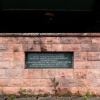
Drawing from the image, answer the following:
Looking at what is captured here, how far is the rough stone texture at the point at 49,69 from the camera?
20.0ft

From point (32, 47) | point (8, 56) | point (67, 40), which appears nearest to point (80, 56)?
point (67, 40)

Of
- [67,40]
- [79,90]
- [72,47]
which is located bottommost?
[79,90]

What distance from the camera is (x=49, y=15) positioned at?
7.83 metres

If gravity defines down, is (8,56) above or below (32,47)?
below

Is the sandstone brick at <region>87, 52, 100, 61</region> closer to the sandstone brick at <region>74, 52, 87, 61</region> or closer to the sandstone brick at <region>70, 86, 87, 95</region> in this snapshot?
the sandstone brick at <region>74, 52, 87, 61</region>

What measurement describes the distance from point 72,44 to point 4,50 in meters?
1.34

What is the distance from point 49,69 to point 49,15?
6.92 ft

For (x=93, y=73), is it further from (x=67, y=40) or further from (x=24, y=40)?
(x=24, y=40)

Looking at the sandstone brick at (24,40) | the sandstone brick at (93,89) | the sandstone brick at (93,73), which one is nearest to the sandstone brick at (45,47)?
the sandstone brick at (24,40)

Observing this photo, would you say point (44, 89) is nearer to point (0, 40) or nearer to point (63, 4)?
point (0, 40)

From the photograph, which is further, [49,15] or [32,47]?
[49,15]

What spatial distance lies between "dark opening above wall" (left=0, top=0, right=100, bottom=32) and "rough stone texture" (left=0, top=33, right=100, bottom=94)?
5.07 feet

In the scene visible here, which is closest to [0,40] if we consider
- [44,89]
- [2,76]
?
[2,76]

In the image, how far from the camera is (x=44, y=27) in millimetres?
8258
